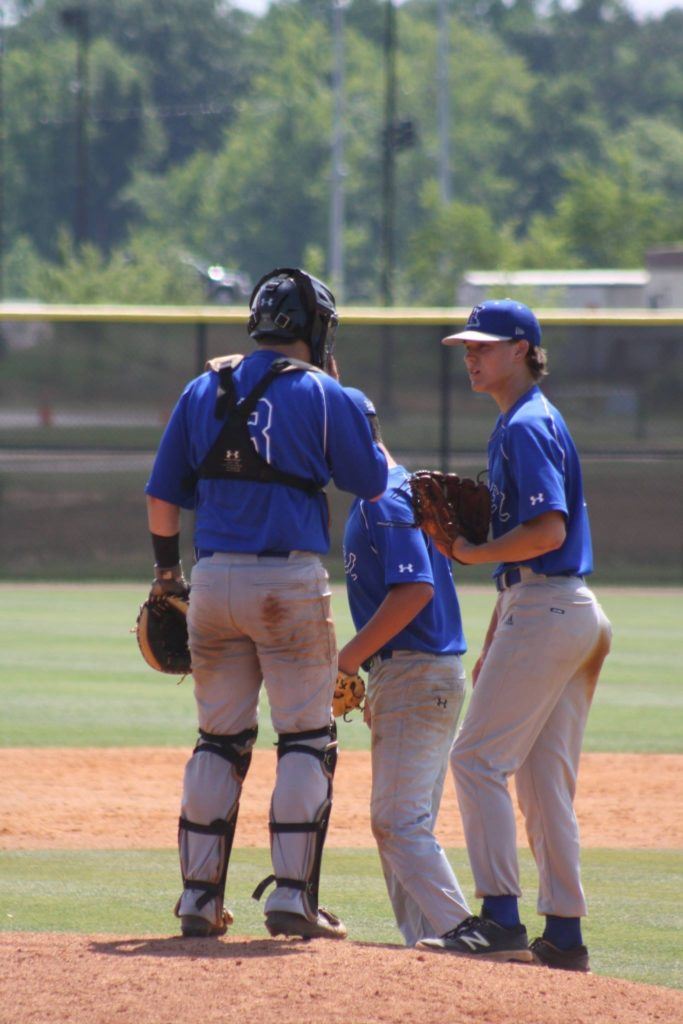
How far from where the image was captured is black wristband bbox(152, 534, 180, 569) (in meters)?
4.77

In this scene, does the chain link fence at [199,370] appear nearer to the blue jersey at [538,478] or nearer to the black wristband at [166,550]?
the black wristband at [166,550]

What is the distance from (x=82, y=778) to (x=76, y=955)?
143 inches

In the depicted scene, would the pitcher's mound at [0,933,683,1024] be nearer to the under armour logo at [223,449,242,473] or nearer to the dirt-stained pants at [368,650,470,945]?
the dirt-stained pants at [368,650,470,945]

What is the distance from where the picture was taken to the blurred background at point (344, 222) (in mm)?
17031

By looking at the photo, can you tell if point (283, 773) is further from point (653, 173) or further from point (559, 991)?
point (653, 173)

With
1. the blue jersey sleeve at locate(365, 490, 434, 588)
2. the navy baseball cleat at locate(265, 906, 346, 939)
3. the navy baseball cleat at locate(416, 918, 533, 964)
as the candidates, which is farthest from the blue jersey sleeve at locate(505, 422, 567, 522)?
the navy baseball cleat at locate(265, 906, 346, 939)

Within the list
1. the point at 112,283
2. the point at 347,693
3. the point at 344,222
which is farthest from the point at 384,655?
the point at 344,222

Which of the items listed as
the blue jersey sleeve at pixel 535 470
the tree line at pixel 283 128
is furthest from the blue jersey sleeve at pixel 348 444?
the tree line at pixel 283 128

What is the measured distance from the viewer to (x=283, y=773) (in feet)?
14.7

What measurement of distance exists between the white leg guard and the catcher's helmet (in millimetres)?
1129

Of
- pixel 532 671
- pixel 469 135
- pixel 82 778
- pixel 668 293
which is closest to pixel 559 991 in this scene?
pixel 532 671

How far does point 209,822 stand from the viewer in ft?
14.9

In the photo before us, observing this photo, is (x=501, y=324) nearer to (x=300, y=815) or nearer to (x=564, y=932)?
(x=300, y=815)

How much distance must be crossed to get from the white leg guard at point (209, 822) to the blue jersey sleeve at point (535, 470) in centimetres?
103
